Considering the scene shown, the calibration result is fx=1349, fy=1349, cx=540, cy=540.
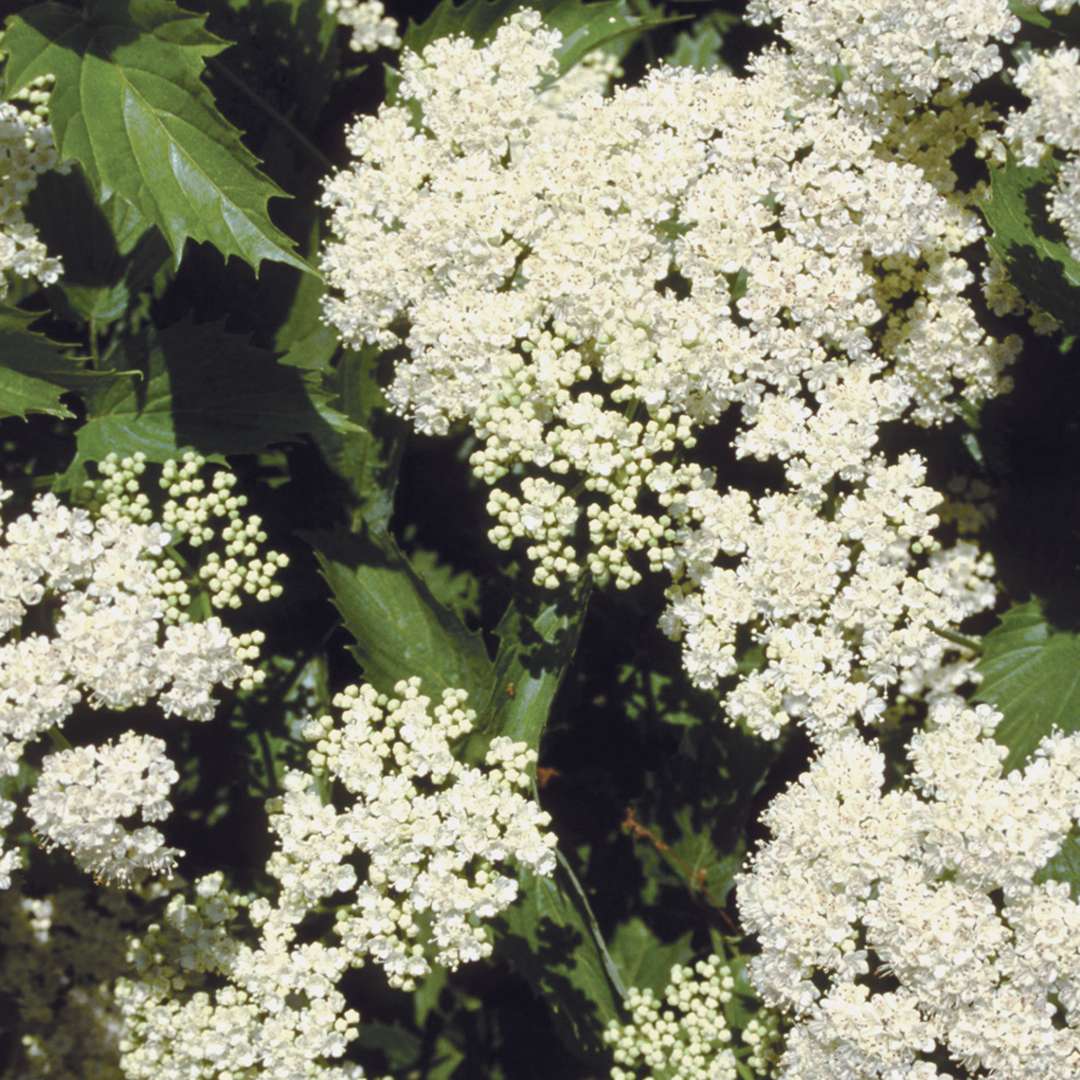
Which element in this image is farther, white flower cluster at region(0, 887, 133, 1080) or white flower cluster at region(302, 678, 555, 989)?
white flower cluster at region(0, 887, 133, 1080)

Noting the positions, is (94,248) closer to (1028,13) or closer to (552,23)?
(552,23)

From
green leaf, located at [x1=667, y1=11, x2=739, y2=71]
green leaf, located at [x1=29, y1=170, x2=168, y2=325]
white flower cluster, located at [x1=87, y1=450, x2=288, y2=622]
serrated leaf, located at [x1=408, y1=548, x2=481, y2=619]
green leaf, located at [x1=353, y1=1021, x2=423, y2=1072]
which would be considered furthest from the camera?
green leaf, located at [x1=353, y1=1021, x2=423, y2=1072]

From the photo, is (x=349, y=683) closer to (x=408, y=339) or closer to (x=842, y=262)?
(x=408, y=339)

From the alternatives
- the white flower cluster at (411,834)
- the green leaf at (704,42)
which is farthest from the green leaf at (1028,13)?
the white flower cluster at (411,834)

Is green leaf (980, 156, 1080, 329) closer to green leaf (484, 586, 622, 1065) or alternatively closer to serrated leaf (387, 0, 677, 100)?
serrated leaf (387, 0, 677, 100)

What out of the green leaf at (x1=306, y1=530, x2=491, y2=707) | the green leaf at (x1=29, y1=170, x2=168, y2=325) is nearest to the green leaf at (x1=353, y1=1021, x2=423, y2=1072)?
the green leaf at (x1=306, y1=530, x2=491, y2=707)

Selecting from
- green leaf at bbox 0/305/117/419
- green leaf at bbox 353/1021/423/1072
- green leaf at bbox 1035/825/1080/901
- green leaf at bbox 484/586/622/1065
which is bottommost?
green leaf at bbox 353/1021/423/1072

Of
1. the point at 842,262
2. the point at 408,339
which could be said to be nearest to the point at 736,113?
the point at 842,262
